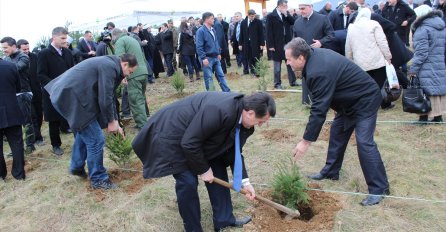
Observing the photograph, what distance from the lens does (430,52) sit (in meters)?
5.58

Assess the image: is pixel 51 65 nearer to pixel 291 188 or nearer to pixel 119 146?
pixel 119 146

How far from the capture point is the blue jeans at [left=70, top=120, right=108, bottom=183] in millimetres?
4555

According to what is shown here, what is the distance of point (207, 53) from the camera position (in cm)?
861

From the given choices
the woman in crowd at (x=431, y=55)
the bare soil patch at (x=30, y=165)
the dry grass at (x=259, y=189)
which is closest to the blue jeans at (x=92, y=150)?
the dry grass at (x=259, y=189)

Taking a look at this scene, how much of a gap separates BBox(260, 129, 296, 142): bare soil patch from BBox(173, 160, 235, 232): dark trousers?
8.20ft

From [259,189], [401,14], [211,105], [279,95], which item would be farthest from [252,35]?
[211,105]

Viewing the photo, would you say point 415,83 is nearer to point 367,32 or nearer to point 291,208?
point 367,32

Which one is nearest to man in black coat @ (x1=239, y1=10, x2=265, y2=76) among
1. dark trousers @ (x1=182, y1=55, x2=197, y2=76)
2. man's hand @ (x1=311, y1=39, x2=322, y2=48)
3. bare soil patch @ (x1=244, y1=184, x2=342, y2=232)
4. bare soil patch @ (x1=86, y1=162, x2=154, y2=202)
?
dark trousers @ (x1=182, y1=55, x2=197, y2=76)

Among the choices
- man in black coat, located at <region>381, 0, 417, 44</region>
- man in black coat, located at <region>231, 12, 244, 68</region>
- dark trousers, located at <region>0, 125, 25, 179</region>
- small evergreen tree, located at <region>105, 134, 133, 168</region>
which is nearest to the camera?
small evergreen tree, located at <region>105, 134, 133, 168</region>

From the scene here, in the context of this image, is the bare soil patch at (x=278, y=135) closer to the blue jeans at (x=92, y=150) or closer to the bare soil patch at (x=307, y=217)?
the bare soil patch at (x=307, y=217)

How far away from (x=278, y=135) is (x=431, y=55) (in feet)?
8.04

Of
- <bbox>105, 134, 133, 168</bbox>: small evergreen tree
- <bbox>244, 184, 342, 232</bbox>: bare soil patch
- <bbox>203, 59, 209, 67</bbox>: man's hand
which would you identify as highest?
<bbox>203, 59, 209, 67</bbox>: man's hand

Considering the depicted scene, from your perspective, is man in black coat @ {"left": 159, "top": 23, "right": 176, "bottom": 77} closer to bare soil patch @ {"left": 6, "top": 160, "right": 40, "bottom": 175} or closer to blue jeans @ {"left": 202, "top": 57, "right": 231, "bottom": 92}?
blue jeans @ {"left": 202, "top": 57, "right": 231, "bottom": 92}

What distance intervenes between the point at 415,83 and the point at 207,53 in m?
4.31
